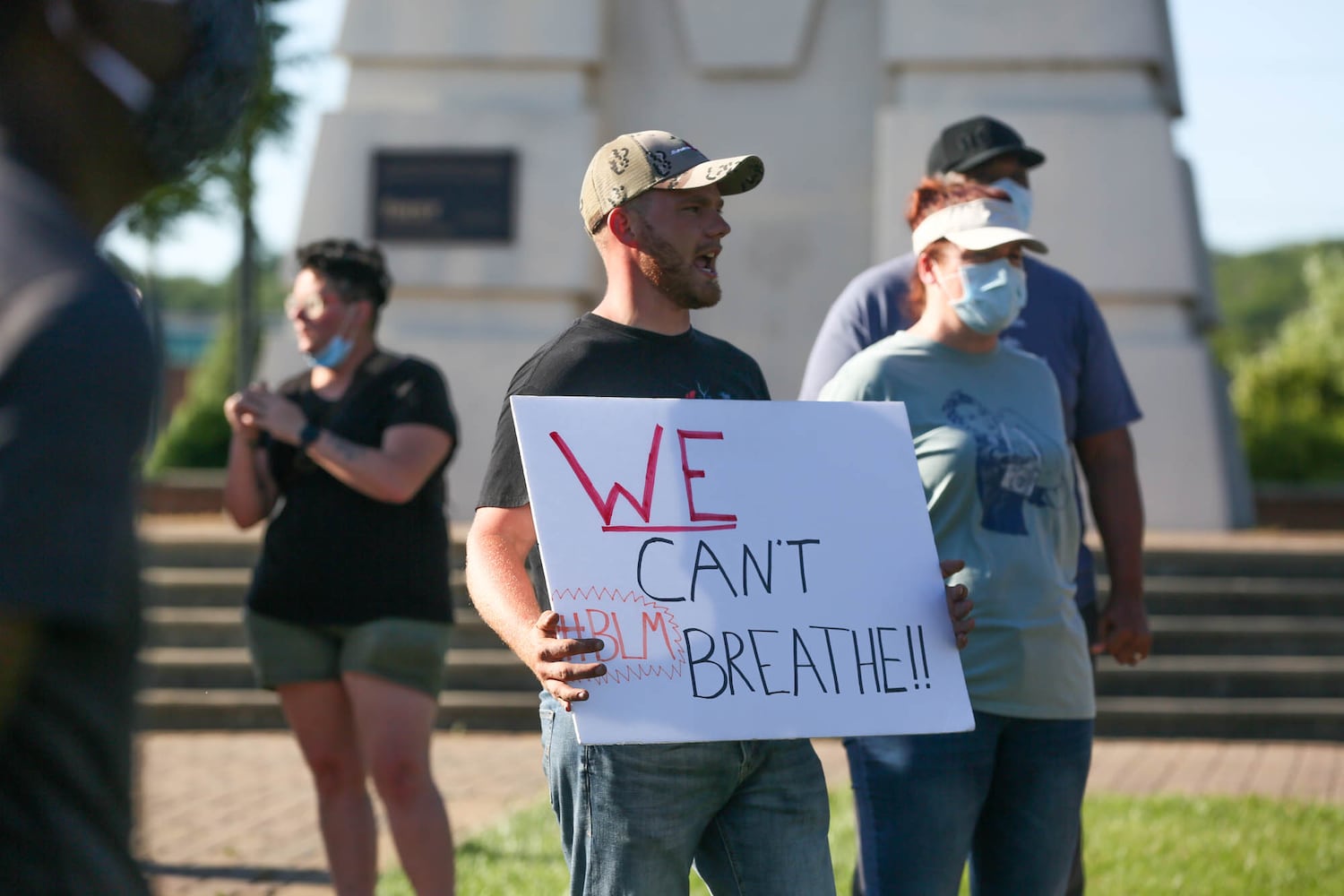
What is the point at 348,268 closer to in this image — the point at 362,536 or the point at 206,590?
the point at 362,536

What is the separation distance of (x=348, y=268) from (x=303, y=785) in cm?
340

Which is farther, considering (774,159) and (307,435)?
(774,159)

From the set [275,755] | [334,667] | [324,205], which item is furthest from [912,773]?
[324,205]

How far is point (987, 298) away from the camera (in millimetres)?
3553

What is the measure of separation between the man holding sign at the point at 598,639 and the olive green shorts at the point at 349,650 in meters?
1.55

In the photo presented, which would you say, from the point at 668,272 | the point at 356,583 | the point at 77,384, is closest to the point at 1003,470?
the point at 668,272

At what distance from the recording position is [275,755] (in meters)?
8.19

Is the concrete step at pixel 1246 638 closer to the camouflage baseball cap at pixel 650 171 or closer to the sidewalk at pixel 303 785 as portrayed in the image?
the sidewalk at pixel 303 785

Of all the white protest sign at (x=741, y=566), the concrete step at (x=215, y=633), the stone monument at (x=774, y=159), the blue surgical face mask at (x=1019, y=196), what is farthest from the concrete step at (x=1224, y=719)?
the white protest sign at (x=741, y=566)

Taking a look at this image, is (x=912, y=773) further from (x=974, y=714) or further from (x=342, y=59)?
(x=342, y=59)

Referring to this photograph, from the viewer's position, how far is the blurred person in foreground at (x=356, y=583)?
14.3 ft

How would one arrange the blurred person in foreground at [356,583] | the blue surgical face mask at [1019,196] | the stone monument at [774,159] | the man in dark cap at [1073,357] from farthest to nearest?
the stone monument at [774,159], the blurred person in foreground at [356,583], the man in dark cap at [1073,357], the blue surgical face mask at [1019,196]

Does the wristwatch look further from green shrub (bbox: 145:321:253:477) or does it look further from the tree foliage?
the tree foliage

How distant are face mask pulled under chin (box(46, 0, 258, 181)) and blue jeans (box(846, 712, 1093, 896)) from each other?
7.36ft
